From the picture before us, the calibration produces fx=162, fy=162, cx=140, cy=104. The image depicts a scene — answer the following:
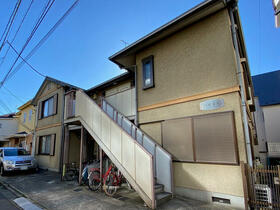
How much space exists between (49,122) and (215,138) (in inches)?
487

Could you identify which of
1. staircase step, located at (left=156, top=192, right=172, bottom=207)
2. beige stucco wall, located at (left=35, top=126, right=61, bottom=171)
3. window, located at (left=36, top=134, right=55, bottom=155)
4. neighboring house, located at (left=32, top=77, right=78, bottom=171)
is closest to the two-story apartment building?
staircase step, located at (left=156, top=192, right=172, bottom=207)

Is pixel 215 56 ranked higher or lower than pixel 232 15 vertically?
lower

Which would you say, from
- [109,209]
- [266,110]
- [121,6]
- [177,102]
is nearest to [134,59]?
[121,6]

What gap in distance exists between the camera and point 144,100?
7117 mm

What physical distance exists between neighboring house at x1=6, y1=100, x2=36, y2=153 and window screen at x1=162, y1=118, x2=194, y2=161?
49.6 ft

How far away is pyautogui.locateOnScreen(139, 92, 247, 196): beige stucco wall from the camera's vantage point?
442 centimetres

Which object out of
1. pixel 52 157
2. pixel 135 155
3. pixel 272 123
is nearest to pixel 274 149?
pixel 272 123

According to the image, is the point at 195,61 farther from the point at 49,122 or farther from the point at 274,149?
the point at 274,149

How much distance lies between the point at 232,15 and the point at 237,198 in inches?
217

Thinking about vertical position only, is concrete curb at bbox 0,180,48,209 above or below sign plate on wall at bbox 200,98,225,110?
below

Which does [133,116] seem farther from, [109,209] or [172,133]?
[109,209]

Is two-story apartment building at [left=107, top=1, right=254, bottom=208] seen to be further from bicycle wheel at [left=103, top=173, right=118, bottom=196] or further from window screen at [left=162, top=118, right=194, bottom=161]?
bicycle wheel at [left=103, top=173, right=118, bottom=196]

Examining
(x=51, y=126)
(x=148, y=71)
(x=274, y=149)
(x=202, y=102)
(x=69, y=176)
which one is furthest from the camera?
(x=274, y=149)

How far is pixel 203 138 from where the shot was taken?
509cm
